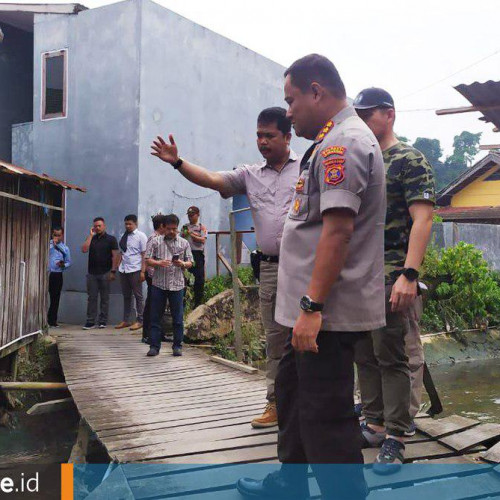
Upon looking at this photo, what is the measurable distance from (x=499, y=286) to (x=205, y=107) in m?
7.80

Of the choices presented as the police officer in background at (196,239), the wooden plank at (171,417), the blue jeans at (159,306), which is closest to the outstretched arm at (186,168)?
the wooden plank at (171,417)

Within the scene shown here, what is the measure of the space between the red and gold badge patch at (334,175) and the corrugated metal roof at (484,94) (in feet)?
8.50

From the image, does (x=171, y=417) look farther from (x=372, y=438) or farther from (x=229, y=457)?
(x=372, y=438)

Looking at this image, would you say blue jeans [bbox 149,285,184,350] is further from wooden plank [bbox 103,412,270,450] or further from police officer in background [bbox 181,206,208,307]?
wooden plank [bbox 103,412,270,450]

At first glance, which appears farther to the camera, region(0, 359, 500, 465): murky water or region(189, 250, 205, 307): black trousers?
region(189, 250, 205, 307): black trousers

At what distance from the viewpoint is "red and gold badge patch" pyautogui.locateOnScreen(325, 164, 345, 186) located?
2180 mm

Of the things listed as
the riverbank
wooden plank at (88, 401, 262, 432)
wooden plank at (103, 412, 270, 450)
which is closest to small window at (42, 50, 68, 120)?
the riverbank

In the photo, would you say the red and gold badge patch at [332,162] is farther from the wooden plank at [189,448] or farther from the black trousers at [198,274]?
the black trousers at [198,274]

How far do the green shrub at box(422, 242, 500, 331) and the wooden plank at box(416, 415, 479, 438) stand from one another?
28.9ft

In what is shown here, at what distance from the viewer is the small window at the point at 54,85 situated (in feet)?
39.9

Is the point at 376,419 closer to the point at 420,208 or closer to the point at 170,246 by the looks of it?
the point at 420,208

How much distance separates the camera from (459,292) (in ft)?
41.5

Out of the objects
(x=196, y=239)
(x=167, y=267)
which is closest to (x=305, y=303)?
(x=167, y=267)

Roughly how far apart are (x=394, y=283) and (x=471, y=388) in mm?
7042
